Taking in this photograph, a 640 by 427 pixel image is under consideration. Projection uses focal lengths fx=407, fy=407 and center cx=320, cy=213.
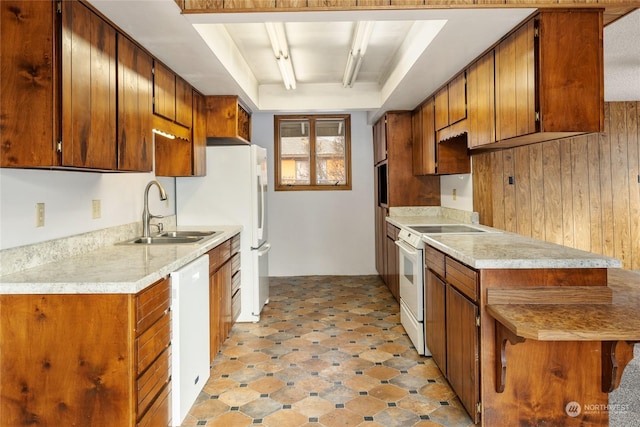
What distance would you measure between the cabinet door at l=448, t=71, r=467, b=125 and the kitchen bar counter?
221cm

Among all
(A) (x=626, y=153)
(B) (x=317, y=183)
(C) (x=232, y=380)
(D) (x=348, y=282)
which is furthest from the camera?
(B) (x=317, y=183)

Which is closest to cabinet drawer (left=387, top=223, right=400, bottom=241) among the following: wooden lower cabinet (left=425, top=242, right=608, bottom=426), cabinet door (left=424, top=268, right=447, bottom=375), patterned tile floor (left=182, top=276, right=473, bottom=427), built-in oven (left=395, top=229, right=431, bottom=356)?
built-in oven (left=395, top=229, right=431, bottom=356)

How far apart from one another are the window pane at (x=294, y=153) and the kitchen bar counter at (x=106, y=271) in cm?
341

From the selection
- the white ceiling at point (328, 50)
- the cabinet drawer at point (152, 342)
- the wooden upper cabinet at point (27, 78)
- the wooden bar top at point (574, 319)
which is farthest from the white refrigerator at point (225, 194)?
the wooden bar top at point (574, 319)

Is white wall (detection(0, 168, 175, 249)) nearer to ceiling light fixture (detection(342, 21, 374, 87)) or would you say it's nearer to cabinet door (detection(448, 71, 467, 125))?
ceiling light fixture (detection(342, 21, 374, 87))

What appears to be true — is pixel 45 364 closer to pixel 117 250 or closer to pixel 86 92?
pixel 117 250

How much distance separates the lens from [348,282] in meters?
5.57

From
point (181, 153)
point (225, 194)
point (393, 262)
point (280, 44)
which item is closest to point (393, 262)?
point (393, 262)

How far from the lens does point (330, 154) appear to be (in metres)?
5.99

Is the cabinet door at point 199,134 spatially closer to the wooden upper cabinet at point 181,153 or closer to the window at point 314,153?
the wooden upper cabinet at point 181,153

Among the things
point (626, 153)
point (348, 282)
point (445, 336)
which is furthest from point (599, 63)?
point (348, 282)

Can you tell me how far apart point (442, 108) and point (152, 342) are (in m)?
3.04

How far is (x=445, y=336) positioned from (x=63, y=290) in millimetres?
2103

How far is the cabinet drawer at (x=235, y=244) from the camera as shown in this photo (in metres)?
3.57
